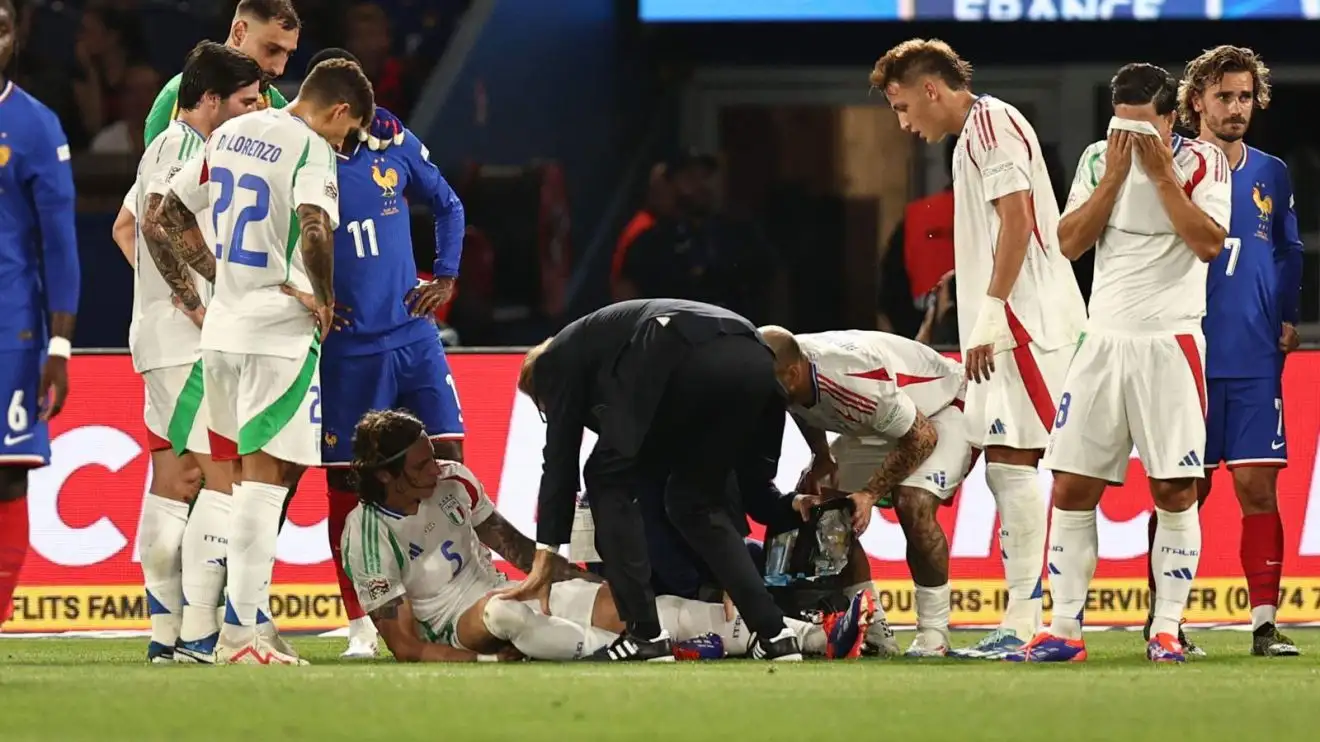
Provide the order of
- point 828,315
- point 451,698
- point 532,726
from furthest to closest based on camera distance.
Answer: point 828,315 → point 451,698 → point 532,726

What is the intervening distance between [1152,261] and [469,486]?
2.58m

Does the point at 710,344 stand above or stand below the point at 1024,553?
above

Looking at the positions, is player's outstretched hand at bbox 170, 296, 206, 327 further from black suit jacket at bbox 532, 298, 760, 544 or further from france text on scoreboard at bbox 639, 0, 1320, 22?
france text on scoreboard at bbox 639, 0, 1320, 22

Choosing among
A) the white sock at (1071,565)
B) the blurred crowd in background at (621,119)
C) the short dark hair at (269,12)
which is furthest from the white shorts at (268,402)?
the blurred crowd in background at (621,119)

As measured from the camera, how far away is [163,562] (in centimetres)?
815

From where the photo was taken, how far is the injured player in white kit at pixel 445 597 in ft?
25.9

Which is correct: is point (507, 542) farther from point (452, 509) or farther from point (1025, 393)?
point (1025, 393)

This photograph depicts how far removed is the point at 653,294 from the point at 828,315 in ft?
5.65

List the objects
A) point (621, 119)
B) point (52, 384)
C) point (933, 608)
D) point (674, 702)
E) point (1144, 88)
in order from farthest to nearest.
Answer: point (621, 119) → point (933, 608) → point (1144, 88) → point (52, 384) → point (674, 702)

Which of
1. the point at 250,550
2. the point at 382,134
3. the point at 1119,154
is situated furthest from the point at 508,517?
the point at 1119,154

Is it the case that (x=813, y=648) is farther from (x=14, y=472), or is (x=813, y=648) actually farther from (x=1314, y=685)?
(x=14, y=472)

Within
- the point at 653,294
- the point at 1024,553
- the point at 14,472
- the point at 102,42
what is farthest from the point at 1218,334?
the point at 102,42

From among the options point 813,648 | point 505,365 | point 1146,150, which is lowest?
point 813,648

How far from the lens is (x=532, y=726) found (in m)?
5.46
